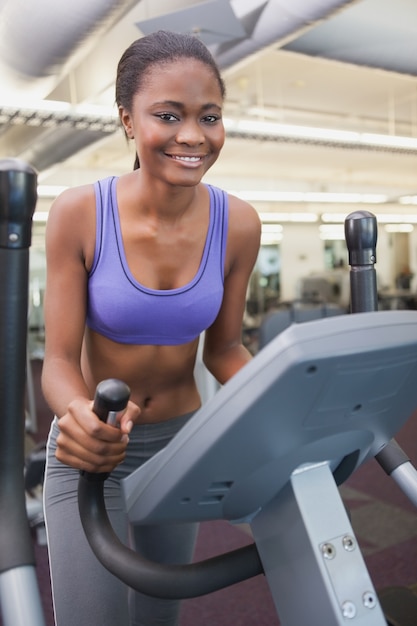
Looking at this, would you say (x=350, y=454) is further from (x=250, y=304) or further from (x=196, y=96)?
(x=250, y=304)

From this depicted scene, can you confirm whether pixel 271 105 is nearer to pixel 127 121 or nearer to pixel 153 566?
pixel 127 121

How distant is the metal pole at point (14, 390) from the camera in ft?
1.79

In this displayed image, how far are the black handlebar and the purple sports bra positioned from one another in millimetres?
342

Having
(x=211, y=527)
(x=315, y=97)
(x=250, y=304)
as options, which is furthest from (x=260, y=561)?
(x=250, y=304)

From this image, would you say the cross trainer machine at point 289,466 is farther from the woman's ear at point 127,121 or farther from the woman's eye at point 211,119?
the woman's ear at point 127,121

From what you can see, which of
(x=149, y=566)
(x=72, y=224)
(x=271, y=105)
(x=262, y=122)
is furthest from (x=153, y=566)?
(x=271, y=105)

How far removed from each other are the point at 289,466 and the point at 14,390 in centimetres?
29

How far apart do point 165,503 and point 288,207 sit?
12285 mm

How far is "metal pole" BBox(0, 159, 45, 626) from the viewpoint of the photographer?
55 centimetres

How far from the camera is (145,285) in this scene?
3.25 ft

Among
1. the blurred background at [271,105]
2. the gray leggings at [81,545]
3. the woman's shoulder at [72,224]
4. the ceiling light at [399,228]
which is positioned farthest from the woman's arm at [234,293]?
the ceiling light at [399,228]

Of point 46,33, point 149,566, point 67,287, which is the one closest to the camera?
point 149,566

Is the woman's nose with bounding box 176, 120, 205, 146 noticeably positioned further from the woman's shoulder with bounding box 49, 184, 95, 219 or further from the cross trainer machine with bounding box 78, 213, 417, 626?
the cross trainer machine with bounding box 78, 213, 417, 626

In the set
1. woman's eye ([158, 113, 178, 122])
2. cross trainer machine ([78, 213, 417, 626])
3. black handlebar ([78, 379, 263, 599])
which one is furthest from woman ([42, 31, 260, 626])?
cross trainer machine ([78, 213, 417, 626])
